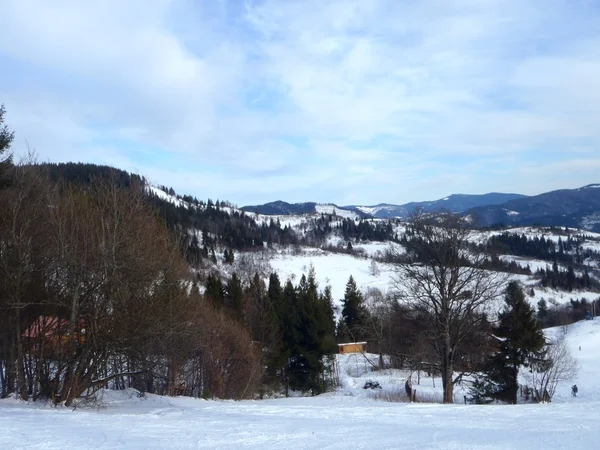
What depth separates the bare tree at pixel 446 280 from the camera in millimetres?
18625

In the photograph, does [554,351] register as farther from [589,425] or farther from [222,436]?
[222,436]

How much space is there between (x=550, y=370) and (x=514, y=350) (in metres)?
3.60

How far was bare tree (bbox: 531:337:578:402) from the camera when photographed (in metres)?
25.7

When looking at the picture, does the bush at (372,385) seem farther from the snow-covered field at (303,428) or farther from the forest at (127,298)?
the snow-covered field at (303,428)

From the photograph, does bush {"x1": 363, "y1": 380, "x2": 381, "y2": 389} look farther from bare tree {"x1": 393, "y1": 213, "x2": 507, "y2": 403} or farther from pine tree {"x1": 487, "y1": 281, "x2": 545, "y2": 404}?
bare tree {"x1": 393, "y1": 213, "x2": 507, "y2": 403}

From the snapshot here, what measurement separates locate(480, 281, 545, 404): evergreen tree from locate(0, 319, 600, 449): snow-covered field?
13721 millimetres

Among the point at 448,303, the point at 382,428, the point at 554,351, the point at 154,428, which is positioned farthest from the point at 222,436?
the point at 554,351

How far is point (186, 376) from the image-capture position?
77.1 ft

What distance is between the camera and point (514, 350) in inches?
1009

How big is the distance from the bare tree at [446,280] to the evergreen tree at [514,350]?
6.80 m

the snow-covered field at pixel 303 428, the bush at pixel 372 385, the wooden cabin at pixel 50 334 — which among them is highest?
the wooden cabin at pixel 50 334

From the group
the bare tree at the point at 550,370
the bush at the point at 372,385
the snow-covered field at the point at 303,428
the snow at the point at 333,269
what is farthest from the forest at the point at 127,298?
the snow at the point at 333,269

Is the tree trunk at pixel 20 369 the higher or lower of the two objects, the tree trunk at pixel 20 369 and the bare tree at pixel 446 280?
the lower

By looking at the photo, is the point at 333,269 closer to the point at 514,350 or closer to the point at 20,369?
the point at 514,350
